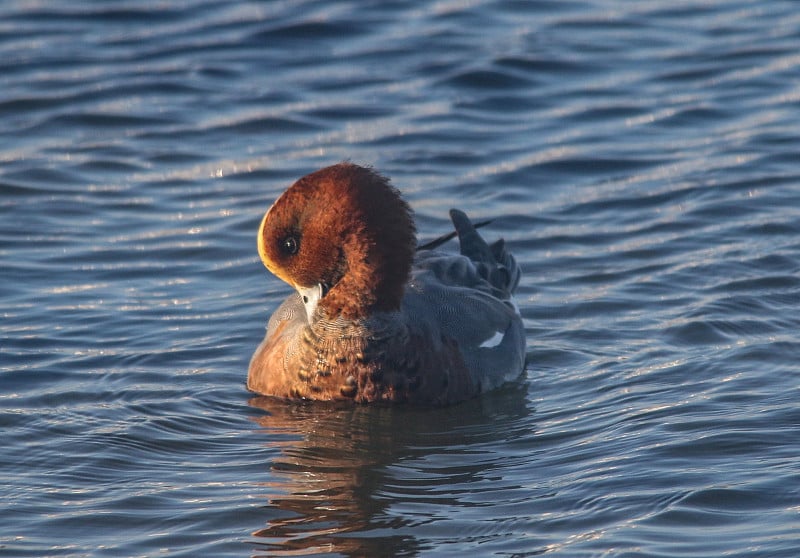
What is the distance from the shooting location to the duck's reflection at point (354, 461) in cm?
600

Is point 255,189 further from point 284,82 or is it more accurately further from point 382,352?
point 382,352

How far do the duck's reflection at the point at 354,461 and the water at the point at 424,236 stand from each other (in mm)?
21

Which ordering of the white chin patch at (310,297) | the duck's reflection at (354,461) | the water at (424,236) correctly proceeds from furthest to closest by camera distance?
the white chin patch at (310,297), the water at (424,236), the duck's reflection at (354,461)

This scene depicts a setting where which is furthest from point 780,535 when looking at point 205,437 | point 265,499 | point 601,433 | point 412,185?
point 412,185

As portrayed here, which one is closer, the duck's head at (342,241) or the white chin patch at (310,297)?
the duck's head at (342,241)

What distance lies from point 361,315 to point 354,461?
95 centimetres

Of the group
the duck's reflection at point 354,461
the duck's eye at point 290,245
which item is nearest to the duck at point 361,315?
the duck's eye at point 290,245

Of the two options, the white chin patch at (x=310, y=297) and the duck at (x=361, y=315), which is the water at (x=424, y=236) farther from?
the white chin patch at (x=310, y=297)

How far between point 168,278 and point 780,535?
5246 mm

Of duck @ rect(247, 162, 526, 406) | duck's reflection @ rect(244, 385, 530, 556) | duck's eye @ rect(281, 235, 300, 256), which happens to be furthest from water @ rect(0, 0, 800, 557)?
duck's eye @ rect(281, 235, 300, 256)

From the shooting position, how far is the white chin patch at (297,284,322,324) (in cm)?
764

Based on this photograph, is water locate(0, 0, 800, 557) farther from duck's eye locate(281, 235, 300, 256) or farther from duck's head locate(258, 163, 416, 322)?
duck's eye locate(281, 235, 300, 256)

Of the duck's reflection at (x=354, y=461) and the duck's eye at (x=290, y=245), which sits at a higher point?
the duck's eye at (x=290, y=245)

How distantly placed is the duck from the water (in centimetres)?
15
